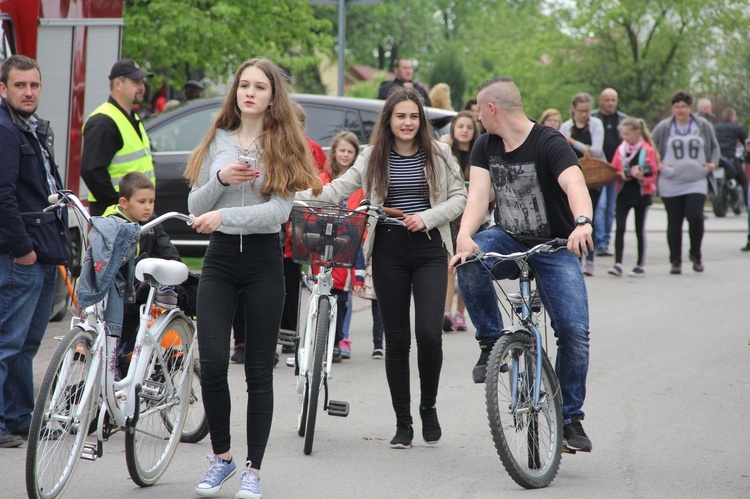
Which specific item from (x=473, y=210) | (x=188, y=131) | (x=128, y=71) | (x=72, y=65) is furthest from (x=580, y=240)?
(x=188, y=131)

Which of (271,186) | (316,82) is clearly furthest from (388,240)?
(316,82)

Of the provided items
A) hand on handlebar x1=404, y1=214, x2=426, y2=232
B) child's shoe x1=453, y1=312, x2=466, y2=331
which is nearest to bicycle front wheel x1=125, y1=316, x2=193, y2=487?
hand on handlebar x1=404, y1=214, x2=426, y2=232

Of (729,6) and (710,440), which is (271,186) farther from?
(729,6)

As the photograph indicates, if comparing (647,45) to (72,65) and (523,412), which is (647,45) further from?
(523,412)

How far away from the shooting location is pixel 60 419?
15.3ft

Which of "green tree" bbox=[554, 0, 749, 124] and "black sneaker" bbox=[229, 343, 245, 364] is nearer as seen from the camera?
"black sneaker" bbox=[229, 343, 245, 364]

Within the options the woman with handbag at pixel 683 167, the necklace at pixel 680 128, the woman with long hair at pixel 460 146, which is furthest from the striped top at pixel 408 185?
the necklace at pixel 680 128

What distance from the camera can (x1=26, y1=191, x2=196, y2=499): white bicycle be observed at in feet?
15.2

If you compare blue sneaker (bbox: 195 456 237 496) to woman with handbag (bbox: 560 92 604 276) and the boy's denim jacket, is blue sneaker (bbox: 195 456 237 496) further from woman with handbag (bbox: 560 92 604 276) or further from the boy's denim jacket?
woman with handbag (bbox: 560 92 604 276)

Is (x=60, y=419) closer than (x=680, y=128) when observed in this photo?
Yes

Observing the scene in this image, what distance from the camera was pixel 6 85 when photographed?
5.91 metres

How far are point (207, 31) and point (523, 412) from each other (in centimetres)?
1493

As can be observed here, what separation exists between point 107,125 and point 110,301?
2331 millimetres

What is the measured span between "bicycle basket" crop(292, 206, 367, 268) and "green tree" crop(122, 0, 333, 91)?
13518 mm
